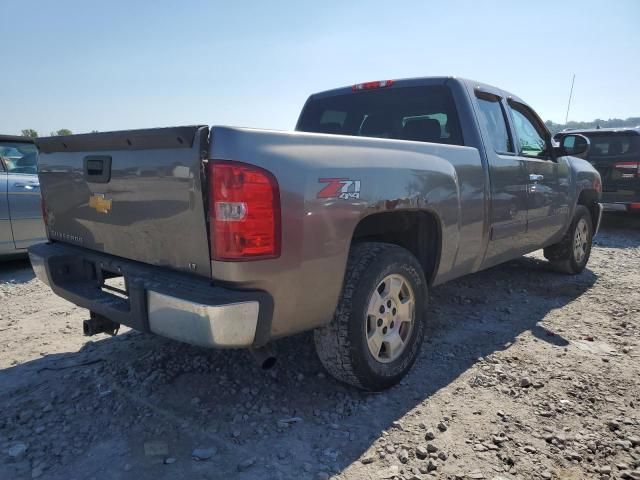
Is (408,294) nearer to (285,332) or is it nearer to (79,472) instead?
(285,332)

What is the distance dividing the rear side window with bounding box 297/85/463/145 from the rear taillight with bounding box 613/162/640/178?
255 inches

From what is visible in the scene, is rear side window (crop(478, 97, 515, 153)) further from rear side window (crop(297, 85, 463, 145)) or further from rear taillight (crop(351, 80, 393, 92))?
rear taillight (crop(351, 80, 393, 92))

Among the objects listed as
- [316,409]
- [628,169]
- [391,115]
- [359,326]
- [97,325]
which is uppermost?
[391,115]

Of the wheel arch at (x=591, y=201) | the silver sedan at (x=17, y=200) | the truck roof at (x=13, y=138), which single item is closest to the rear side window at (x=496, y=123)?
the wheel arch at (x=591, y=201)

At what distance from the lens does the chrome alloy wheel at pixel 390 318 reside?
2.74 meters

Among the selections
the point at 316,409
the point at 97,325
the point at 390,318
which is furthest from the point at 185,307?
the point at 390,318

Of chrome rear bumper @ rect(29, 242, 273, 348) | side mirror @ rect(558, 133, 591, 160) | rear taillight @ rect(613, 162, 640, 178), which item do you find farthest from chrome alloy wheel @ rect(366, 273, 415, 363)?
rear taillight @ rect(613, 162, 640, 178)

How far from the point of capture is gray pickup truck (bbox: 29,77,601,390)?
6.67ft

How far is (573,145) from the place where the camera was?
4629 millimetres

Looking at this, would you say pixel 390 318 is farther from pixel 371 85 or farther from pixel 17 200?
pixel 17 200

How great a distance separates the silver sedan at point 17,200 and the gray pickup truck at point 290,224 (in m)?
2.67

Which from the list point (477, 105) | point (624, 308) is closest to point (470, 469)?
point (477, 105)

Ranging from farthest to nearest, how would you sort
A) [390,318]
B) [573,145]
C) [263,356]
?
[573,145], [390,318], [263,356]

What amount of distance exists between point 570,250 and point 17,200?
6.28 metres
